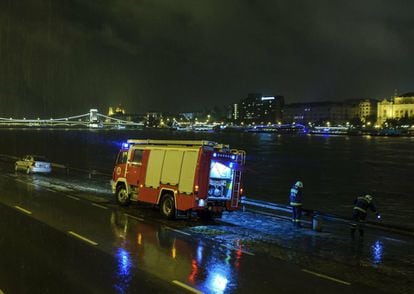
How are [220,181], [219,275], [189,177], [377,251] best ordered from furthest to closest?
[220,181], [189,177], [377,251], [219,275]

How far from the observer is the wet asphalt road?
10.2 metres

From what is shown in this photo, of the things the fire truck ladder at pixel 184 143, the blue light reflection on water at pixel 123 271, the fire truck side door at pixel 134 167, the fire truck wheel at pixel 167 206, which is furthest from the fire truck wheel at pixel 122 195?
the blue light reflection on water at pixel 123 271

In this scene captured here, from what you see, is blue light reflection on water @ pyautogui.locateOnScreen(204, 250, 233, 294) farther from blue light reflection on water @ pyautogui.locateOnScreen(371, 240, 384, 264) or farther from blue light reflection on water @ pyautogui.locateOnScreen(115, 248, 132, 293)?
blue light reflection on water @ pyautogui.locateOnScreen(371, 240, 384, 264)

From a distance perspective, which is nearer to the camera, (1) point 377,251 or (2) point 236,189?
(1) point 377,251

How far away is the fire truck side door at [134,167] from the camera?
22609 mm

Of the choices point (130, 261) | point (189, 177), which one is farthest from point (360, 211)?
point (130, 261)

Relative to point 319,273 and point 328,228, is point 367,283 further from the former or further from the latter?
point 328,228

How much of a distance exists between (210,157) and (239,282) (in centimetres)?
911

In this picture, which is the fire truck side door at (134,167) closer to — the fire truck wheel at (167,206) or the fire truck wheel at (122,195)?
the fire truck wheel at (122,195)

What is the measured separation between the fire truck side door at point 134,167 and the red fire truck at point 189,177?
5 cm

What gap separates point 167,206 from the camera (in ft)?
66.9

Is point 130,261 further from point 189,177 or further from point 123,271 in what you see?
point 189,177

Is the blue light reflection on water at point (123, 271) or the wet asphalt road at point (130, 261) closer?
the blue light reflection on water at point (123, 271)

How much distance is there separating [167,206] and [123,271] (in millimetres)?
9159
